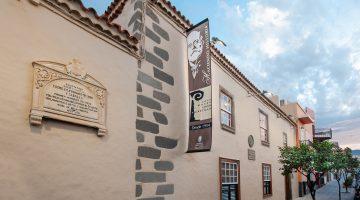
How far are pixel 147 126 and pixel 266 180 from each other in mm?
10496

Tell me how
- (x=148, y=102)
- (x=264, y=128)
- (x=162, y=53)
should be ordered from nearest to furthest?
1. (x=148, y=102)
2. (x=162, y=53)
3. (x=264, y=128)

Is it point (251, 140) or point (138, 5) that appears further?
point (251, 140)

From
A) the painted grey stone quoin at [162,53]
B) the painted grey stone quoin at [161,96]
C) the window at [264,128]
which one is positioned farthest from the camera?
the window at [264,128]

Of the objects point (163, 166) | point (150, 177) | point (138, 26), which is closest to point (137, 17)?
point (138, 26)

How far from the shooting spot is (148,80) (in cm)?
736

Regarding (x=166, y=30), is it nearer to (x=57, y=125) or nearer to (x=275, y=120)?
(x=57, y=125)

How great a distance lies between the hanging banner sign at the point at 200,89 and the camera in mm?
7496

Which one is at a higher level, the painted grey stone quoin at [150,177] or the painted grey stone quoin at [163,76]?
the painted grey stone quoin at [163,76]

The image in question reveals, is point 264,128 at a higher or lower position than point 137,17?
lower

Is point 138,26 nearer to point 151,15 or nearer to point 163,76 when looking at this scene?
point 151,15

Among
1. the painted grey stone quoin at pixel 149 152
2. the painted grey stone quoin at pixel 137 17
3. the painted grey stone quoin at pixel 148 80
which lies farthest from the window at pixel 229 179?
the painted grey stone quoin at pixel 137 17

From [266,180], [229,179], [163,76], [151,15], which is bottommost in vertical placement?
[266,180]

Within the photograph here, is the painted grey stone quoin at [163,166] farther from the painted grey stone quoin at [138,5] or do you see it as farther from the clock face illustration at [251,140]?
the clock face illustration at [251,140]

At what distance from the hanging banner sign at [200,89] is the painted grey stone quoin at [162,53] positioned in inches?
24.2
